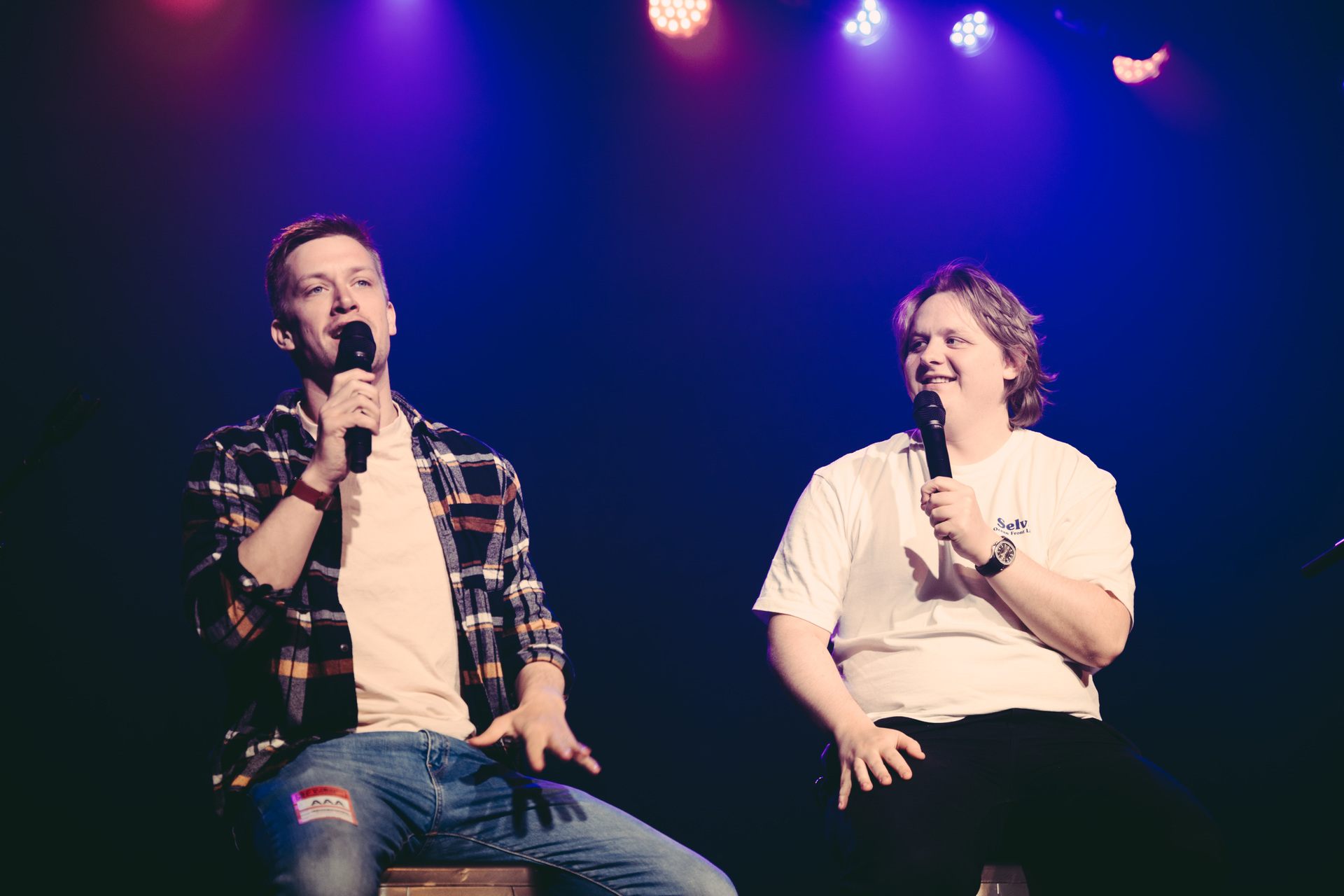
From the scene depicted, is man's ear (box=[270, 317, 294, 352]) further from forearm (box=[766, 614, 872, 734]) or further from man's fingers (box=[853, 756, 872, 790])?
man's fingers (box=[853, 756, 872, 790])

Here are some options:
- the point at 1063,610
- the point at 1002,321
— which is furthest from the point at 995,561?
the point at 1002,321

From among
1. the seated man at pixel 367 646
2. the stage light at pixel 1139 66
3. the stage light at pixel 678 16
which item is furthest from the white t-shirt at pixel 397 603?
the stage light at pixel 1139 66

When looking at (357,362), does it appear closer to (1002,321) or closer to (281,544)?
(281,544)

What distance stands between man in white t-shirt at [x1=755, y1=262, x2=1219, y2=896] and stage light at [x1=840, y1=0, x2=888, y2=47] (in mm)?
1534

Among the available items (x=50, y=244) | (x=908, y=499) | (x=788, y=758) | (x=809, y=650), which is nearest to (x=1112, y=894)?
(x=809, y=650)

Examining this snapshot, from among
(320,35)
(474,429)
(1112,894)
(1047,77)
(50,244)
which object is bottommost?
(1112,894)

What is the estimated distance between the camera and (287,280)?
2.24 m

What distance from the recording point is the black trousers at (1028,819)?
1627mm

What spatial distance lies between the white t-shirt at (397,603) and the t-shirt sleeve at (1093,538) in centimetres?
134

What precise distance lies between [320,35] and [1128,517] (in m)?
3.21

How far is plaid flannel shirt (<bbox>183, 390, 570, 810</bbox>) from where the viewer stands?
1776 mm

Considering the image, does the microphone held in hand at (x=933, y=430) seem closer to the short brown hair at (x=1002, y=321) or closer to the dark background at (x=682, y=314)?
the short brown hair at (x=1002, y=321)

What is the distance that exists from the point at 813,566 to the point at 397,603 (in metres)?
0.91

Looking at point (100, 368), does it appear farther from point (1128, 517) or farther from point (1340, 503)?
point (1340, 503)
